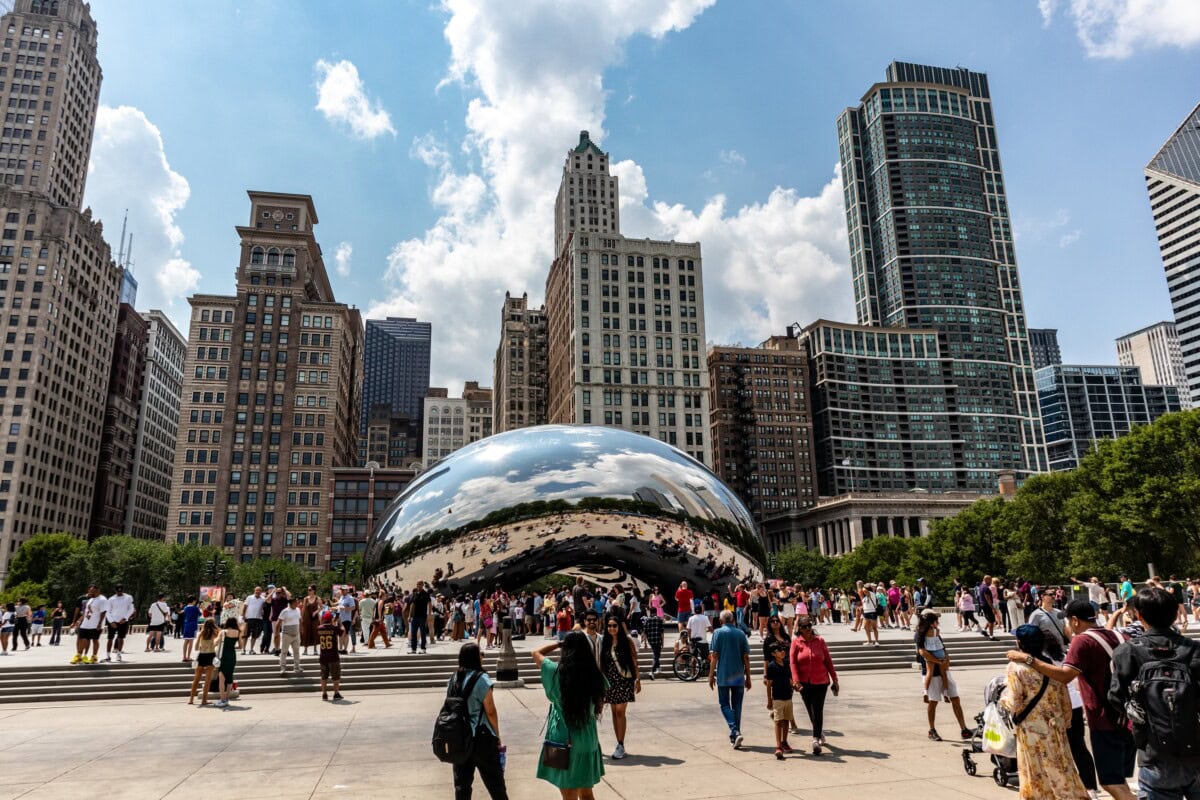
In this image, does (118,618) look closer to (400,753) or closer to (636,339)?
(400,753)

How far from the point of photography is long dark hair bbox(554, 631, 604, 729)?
5.73 meters

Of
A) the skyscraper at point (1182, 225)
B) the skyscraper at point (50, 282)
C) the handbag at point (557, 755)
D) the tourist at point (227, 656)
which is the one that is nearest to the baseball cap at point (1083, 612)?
the handbag at point (557, 755)

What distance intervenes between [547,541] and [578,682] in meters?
16.1

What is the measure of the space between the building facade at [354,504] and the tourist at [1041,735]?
103172 mm

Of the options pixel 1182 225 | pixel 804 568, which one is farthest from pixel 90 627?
pixel 1182 225

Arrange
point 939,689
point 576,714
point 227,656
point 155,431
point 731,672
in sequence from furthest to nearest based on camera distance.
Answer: point 155,431 < point 227,656 < point 939,689 < point 731,672 < point 576,714

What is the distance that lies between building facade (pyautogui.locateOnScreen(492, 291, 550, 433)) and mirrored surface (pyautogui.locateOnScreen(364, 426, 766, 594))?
4432 inches

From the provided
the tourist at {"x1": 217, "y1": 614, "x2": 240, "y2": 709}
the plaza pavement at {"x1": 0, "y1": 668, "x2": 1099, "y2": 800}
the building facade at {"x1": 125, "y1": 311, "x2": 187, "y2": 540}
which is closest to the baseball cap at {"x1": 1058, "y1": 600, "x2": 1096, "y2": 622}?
the plaza pavement at {"x1": 0, "y1": 668, "x2": 1099, "y2": 800}

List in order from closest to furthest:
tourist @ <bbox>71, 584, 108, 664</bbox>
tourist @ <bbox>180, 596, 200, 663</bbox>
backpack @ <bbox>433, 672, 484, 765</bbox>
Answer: backpack @ <bbox>433, 672, 484, 765</bbox>, tourist @ <bbox>71, 584, 108, 664</bbox>, tourist @ <bbox>180, 596, 200, 663</bbox>

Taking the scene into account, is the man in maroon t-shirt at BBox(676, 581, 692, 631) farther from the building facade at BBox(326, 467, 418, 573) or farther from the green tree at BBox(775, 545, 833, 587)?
the building facade at BBox(326, 467, 418, 573)

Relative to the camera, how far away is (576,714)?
5734 millimetres

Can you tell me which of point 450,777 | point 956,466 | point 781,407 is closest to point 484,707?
point 450,777

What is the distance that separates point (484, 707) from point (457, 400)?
194 meters

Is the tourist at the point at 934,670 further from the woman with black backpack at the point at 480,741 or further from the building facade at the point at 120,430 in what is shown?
the building facade at the point at 120,430
